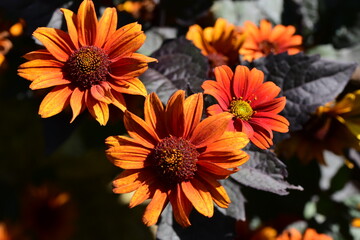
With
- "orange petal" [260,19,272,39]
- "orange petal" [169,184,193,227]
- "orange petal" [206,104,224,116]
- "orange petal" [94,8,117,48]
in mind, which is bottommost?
"orange petal" [169,184,193,227]

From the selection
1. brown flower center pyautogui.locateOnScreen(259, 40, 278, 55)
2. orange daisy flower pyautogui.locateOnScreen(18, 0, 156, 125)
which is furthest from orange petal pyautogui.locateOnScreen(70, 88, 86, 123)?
brown flower center pyautogui.locateOnScreen(259, 40, 278, 55)

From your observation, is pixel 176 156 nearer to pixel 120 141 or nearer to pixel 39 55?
pixel 120 141

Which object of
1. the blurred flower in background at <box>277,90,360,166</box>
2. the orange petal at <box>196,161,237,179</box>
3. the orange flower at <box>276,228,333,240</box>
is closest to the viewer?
the orange petal at <box>196,161,237,179</box>

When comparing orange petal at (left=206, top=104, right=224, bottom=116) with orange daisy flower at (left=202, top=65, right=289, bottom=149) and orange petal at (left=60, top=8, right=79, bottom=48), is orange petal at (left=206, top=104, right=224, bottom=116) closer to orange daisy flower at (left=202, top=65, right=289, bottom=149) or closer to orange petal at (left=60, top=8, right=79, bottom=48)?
orange daisy flower at (left=202, top=65, right=289, bottom=149)

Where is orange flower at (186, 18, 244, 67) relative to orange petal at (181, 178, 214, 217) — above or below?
above

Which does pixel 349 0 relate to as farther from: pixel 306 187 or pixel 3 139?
pixel 3 139

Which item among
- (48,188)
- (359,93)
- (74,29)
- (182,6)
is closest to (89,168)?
(48,188)

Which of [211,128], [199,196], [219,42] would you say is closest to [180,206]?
[199,196]
